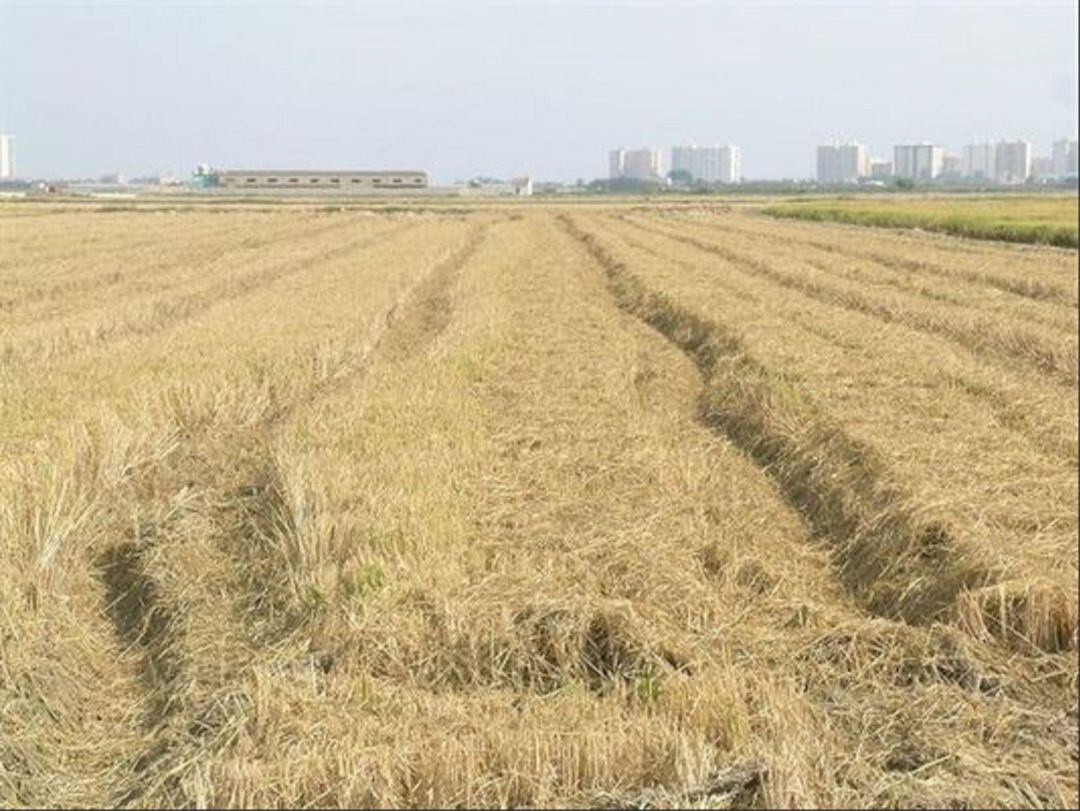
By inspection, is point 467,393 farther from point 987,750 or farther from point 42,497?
point 987,750

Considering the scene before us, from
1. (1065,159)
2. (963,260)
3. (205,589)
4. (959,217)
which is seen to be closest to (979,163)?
(1065,159)

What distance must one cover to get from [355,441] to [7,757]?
15.2ft

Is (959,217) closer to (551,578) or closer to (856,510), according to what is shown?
(856,510)

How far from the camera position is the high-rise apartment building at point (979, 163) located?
559 centimetres

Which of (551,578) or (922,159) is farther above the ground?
(922,159)

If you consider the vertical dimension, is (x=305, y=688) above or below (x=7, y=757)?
above

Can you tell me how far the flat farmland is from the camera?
4.63 m

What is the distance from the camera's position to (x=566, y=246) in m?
42.8

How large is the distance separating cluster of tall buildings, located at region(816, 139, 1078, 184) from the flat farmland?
2.42 ft

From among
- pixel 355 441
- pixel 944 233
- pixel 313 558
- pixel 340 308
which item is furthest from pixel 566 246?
pixel 313 558

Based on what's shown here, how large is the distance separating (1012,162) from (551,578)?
10.8ft

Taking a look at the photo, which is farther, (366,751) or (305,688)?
(305,688)

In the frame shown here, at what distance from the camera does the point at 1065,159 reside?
3.74m

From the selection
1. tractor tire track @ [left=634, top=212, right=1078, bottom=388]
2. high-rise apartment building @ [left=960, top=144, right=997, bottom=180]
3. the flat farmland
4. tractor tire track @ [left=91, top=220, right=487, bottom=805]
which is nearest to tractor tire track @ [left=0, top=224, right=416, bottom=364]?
the flat farmland
